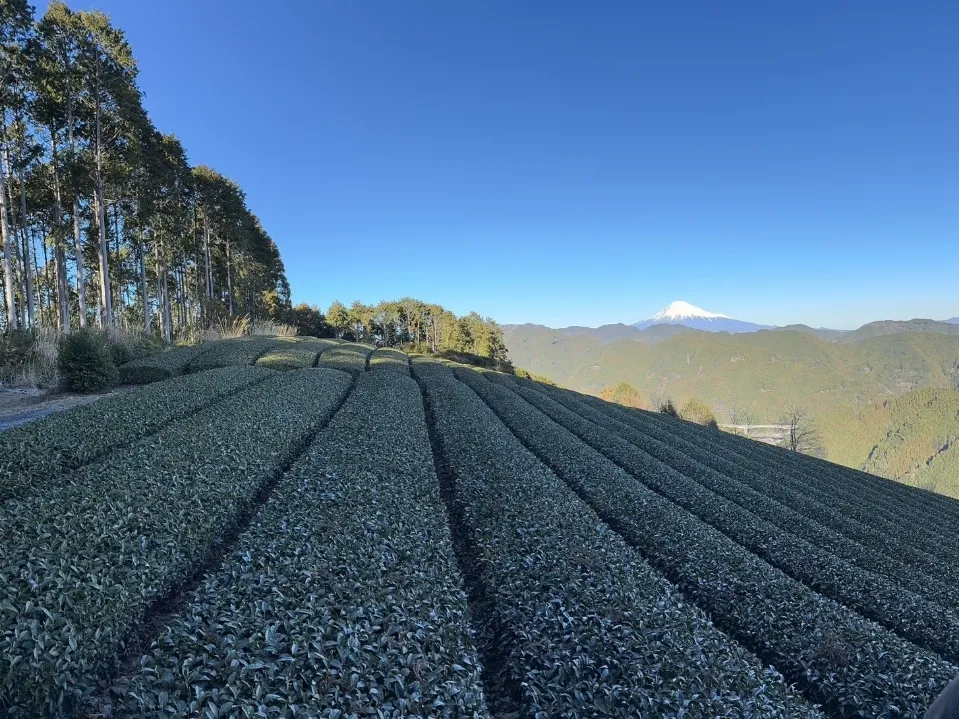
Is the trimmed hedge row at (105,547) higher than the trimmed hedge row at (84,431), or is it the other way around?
the trimmed hedge row at (84,431)

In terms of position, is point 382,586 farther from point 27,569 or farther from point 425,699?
point 27,569

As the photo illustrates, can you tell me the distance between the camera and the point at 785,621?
510cm

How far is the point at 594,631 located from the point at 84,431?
314 inches

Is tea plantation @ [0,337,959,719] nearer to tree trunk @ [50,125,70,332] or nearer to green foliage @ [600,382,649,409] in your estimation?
tree trunk @ [50,125,70,332]

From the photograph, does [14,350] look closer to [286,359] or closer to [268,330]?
[286,359]

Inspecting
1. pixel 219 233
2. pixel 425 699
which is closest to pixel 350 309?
pixel 219 233

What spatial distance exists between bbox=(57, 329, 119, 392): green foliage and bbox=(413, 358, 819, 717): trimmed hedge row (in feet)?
43.1

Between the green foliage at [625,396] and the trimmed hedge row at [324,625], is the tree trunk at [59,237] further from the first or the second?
the green foliage at [625,396]

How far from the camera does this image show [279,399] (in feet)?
35.0

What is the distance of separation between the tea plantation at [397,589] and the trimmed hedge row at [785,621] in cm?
3

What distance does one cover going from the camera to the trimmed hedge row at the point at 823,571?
611 cm

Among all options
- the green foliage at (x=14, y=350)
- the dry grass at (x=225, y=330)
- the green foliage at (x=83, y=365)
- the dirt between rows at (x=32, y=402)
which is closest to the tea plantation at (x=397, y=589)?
the dirt between rows at (x=32, y=402)

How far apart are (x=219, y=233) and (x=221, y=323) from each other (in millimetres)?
12170

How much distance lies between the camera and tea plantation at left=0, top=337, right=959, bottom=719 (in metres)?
2.89
